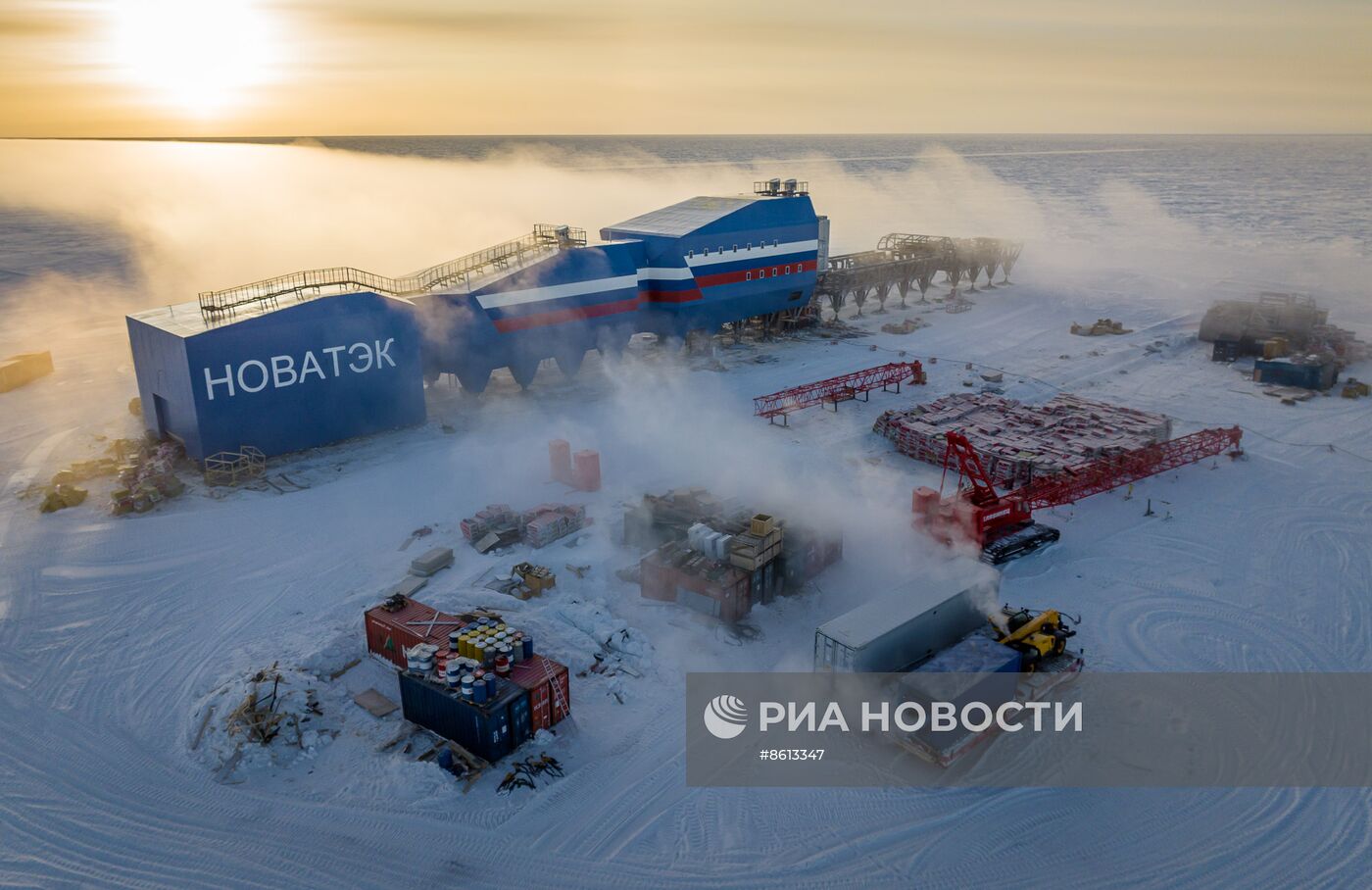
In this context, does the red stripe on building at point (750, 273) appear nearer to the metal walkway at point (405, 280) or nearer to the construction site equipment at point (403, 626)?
the metal walkway at point (405, 280)

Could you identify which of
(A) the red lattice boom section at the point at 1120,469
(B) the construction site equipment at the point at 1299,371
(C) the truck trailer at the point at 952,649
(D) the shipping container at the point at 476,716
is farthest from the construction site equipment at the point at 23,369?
(B) the construction site equipment at the point at 1299,371

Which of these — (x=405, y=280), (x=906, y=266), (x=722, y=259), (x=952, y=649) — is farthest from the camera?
(x=906, y=266)

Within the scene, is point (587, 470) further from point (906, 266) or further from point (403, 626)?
point (906, 266)

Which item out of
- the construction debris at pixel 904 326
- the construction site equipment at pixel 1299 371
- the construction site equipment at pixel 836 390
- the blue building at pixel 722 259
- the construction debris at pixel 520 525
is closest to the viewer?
the construction debris at pixel 520 525

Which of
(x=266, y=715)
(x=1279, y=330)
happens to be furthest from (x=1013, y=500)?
(x=1279, y=330)

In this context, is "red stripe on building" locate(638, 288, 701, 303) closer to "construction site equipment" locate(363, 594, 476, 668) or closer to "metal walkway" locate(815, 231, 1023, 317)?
"metal walkway" locate(815, 231, 1023, 317)

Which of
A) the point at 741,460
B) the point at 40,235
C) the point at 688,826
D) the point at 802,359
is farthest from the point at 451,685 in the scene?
the point at 40,235

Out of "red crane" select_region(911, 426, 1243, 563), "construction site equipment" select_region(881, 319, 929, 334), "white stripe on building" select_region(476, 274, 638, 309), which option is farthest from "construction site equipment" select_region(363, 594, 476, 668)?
"construction site equipment" select_region(881, 319, 929, 334)
